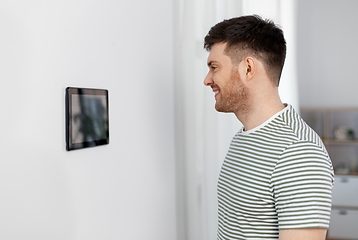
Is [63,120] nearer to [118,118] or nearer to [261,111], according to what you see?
[118,118]

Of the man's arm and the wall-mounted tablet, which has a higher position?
the wall-mounted tablet

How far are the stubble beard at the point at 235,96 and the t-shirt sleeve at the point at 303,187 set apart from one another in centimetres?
21

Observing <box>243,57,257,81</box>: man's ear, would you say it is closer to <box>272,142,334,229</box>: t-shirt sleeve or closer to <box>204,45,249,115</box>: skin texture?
<box>204,45,249,115</box>: skin texture

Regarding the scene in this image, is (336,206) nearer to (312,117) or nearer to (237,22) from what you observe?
(312,117)

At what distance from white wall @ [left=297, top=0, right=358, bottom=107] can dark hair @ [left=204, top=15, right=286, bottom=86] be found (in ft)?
10.4

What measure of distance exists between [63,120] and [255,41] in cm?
58

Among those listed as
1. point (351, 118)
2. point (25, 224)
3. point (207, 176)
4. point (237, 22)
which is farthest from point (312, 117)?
point (25, 224)

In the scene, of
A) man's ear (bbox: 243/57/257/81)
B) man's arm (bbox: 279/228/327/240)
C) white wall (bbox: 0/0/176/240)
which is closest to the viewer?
white wall (bbox: 0/0/176/240)

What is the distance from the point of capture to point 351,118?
3623 mm

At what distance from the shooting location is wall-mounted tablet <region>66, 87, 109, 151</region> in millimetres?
781

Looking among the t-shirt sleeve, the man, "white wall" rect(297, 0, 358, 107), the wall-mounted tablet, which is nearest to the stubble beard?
the man

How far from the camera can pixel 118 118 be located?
A: 102 centimetres

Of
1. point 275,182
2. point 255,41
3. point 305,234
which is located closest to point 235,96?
point 255,41

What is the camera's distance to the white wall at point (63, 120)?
0.66 m
